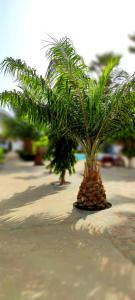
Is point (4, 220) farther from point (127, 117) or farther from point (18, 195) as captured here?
point (127, 117)

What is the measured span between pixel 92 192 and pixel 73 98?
2.49 meters

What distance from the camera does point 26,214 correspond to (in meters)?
6.67

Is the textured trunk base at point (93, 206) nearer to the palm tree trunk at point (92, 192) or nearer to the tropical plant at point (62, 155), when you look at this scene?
the palm tree trunk at point (92, 192)

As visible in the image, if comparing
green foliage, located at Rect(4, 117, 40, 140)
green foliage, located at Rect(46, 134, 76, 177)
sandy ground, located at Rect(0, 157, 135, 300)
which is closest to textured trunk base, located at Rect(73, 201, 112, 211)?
sandy ground, located at Rect(0, 157, 135, 300)

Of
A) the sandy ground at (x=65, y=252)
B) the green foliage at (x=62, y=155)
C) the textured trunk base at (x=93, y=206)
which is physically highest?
the green foliage at (x=62, y=155)

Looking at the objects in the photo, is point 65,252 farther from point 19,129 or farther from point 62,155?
point 19,129

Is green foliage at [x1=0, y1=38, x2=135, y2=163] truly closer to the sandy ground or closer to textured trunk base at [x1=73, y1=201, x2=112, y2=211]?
textured trunk base at [x1=73, y1=201, x2=112, y2=211]

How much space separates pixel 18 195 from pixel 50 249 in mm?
4649

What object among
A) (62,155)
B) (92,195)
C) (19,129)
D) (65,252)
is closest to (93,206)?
(92,195)

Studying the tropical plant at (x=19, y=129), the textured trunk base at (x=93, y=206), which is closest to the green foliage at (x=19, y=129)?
the tropical plant at (x=19, y=129)

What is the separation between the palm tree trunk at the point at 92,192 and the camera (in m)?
7.13

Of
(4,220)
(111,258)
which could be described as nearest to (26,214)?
(4,220)

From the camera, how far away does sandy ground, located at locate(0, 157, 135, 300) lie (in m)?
3.36

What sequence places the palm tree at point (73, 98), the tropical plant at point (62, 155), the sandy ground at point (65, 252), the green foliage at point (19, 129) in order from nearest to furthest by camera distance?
the sandy ground at point (65, 252), the palm tree at point (73, 98), the tropical plant at point (62, 155), the green foliage at point (19, 129)
